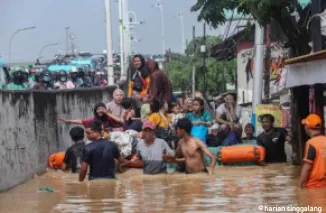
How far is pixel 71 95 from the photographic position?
1916 centimetres

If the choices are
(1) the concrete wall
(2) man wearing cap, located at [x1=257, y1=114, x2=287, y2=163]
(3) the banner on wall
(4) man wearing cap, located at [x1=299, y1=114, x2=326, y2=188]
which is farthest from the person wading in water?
(3) the banner on wall

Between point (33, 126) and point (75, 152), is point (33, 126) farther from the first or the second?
point (75, 152)

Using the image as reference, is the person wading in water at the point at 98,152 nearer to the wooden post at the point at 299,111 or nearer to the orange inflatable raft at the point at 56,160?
the orange inflatable raft at the point at 56,160

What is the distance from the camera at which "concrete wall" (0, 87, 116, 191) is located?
14172 mm

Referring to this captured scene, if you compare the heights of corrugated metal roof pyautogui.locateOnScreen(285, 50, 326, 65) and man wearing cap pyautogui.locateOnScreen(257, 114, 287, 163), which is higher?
corrugated metal roof pyautogui.locateOnScreen(285, 50, 326, 65)

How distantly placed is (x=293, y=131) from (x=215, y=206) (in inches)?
228

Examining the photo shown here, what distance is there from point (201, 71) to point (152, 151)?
137 ft

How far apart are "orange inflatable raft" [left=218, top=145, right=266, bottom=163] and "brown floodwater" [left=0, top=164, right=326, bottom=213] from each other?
0.92ft

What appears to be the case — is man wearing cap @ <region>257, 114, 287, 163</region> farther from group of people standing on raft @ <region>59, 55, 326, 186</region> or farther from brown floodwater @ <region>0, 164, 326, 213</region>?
brown floodwater @ <region>0, 164, 326, 213</region>

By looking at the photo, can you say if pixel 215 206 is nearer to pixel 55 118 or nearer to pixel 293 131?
pixel 293 131

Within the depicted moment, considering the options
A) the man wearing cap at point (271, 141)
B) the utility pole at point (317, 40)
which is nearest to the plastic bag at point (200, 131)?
the man wearing cap at point (271, 141)

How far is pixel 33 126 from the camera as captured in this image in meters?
16.2

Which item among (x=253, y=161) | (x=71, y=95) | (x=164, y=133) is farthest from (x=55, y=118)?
(x=253, y=161)

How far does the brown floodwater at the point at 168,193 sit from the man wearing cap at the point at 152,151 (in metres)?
0.17
